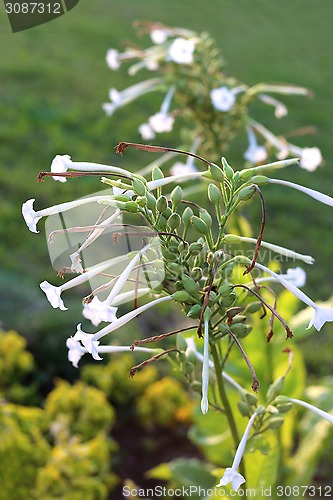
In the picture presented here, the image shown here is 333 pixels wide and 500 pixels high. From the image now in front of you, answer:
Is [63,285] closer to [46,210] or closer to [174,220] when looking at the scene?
[46,210]

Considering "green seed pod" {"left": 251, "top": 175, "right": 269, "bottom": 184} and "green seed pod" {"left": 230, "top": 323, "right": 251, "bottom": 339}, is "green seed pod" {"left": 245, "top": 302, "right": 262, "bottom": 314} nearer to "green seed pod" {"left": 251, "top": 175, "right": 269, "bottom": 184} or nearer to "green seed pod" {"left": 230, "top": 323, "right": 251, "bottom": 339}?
"green seed pod" {"left": 230, "top": 323, "right": 251, "bottom": 339}

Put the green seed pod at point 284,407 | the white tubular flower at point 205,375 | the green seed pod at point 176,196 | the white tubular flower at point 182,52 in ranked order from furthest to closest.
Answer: the white tubular flower at point 182,52 < the green seed pod at point 284,407 < the green seed pod at point 176,196 < the white tubular flower at point 205,375

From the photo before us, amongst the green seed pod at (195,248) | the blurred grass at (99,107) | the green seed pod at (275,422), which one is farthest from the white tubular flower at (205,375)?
the blurred grass at (99,107)

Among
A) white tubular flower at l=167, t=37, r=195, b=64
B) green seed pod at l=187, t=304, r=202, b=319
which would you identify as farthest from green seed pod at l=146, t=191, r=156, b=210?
white tubular flower at l=167, t=37, r=195, b=64

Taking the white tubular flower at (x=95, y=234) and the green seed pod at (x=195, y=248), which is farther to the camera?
the green seed pod at (x=195, y=248)

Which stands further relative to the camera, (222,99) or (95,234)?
(222,99)

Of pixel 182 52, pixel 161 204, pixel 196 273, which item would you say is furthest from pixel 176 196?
pixel 182 52

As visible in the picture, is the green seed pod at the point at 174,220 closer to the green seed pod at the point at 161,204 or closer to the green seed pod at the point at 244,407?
the green seed pod at the point at 161,204
